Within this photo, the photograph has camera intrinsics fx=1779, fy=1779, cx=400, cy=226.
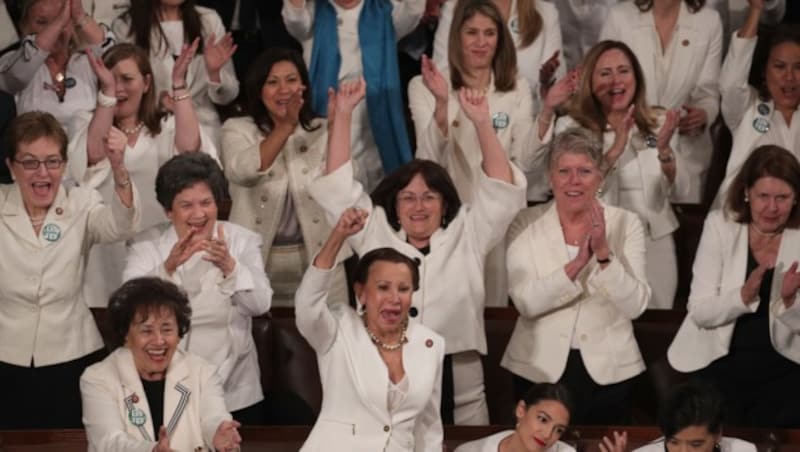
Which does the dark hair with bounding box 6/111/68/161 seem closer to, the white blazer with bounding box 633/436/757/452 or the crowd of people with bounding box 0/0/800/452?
the crowd of people with bounding box 0/0/800/452

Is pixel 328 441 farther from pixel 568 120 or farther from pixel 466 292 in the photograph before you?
pixel 568 120

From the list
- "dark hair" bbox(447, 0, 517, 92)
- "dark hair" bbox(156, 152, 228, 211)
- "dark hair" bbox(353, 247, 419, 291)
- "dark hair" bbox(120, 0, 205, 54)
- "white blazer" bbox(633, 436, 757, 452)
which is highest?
"dark hair" bbox(120, 0, 205, 54)

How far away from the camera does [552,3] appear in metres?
7.16

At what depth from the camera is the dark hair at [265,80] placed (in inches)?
244

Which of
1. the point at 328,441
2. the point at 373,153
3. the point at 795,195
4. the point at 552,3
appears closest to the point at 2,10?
the point at 373,153

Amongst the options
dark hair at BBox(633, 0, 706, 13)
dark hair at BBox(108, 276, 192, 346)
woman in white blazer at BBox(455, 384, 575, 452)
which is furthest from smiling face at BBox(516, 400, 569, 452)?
dark hair at BBox(633, 0, 706, 13)

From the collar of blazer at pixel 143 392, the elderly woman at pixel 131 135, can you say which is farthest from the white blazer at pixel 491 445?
the elderly woman at pixel 131 135

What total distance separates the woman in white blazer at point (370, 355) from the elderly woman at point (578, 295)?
60cm

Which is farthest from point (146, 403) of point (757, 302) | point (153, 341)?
point (757, 302)

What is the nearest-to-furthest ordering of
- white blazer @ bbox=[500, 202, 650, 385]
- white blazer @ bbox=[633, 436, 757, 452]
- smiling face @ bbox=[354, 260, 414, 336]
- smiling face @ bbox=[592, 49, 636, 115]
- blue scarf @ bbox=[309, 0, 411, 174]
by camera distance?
smiling face @ bbox=[354, 260, 414, 336], white blazer @ bbox=[633, 436, 757, 452], white blazer @ bbox=[500, 202, 650, 385], smiling face @ bbox=[592, 49, 636, 115], blue scarf @ bbox=[309, 0, 411, 174]

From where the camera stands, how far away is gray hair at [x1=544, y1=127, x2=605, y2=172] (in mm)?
5734

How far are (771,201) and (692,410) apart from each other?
911 mm

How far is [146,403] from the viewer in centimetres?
497

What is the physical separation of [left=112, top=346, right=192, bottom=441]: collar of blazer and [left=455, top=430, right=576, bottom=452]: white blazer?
2.86 feet
